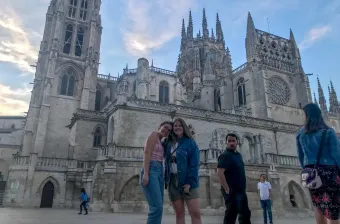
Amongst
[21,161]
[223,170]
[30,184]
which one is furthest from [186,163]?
[21,161]

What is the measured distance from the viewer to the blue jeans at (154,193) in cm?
400

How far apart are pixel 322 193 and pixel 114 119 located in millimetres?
18196

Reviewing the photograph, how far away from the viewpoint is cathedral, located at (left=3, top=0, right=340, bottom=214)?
1630 cm

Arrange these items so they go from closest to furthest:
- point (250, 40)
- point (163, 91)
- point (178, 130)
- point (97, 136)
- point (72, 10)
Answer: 1. point (178, 130)
2. point (97, 136)
3. point (163, 91)
4. point (250, 40)
5. point (72, 10)

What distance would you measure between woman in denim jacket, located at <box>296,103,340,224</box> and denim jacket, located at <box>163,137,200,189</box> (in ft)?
5.34

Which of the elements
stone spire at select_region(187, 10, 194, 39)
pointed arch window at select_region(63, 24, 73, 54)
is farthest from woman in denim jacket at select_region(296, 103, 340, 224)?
stone spire at select_region(187, 10, 194, 39)

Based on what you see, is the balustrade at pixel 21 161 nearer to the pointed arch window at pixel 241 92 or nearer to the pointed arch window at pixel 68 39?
the pointed arch window at pixel 68 39

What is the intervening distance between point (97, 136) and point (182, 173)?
2198 centimetres

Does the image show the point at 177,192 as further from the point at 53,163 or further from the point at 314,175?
the point at 53,163

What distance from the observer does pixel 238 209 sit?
15.6 feet

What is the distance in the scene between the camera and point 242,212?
15.5ft

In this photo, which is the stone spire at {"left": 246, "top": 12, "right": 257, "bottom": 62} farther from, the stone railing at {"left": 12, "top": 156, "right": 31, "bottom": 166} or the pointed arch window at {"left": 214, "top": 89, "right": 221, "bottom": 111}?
the stone railing at {"left": 12, "top": 156, "right": 31, "bottom": 166}

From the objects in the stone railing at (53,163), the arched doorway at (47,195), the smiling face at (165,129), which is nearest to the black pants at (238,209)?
the smiling face at (165,129)

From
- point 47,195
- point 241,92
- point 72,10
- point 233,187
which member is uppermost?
point 72,10
